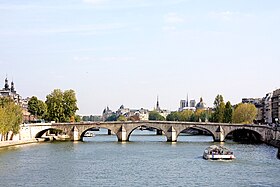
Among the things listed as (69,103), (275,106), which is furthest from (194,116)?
(69,103)

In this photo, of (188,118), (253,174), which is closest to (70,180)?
(253,174)

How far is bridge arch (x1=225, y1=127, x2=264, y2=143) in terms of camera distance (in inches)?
2810

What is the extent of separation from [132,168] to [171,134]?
30.3m

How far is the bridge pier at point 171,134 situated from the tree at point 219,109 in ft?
65.9

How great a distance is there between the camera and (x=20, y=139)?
67875 mm

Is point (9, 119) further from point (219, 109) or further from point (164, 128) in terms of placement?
point (219, 109)

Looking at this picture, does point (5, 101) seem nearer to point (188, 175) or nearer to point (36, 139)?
point (36, 139)

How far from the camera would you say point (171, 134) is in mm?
72500

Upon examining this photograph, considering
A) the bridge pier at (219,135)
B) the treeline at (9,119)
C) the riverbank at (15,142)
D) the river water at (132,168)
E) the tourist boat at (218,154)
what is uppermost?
the treeline at (9,119)

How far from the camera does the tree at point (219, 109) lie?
303 ft

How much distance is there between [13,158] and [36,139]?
76.0 feet

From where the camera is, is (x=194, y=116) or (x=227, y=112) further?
(x=194, y=116)

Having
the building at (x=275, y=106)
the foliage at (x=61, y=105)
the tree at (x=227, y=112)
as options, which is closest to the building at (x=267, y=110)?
the building at (x=275, y=106)

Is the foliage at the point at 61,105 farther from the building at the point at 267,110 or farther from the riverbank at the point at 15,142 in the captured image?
the building at the point at 267,110
